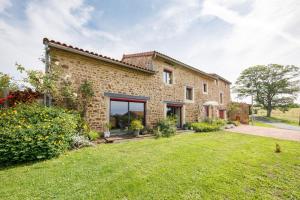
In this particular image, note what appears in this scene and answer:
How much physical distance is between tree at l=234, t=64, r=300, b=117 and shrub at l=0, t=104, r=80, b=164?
42.2 m

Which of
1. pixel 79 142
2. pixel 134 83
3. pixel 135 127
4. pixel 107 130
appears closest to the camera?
pixel 79 142

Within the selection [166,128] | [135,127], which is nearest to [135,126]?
[135,127]

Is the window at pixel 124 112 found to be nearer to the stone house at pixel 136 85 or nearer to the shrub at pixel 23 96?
the stone house at pixel 136 85

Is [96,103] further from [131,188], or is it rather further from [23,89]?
[131,188]

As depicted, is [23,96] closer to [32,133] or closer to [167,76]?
[32,133]

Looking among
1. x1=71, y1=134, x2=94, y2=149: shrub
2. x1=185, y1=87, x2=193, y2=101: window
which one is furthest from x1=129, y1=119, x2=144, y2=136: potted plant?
x1=185, y1=87, x2=193, y2=101: window

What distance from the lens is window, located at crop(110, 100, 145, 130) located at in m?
8.93

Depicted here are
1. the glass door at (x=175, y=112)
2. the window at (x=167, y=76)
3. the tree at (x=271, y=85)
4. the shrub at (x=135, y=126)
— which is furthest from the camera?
the tree at (x=271, y=85)

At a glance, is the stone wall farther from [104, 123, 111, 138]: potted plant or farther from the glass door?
the glass door

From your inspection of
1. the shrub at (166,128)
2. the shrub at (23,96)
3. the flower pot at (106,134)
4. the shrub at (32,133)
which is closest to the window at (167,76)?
the shrub at (166,128)

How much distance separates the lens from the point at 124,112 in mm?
9484

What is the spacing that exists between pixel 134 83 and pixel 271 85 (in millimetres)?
37750

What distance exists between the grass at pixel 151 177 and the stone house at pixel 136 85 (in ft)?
11.6

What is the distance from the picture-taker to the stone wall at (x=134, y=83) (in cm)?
745
